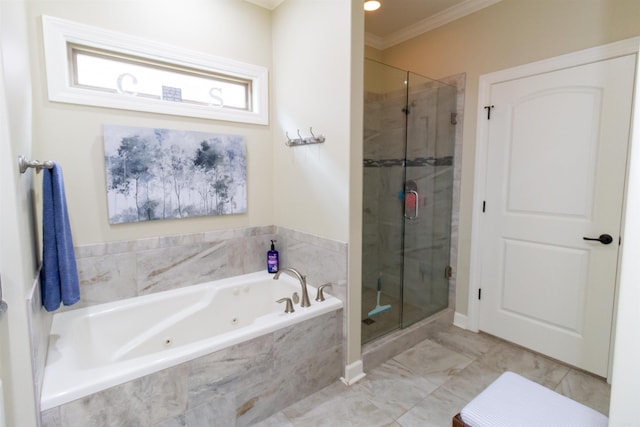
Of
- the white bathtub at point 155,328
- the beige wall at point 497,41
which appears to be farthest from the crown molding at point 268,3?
the white bathtub at point 155,328

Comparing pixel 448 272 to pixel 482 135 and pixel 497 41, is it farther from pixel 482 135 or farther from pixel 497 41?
pixel 497 41

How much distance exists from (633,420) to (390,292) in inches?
73.8

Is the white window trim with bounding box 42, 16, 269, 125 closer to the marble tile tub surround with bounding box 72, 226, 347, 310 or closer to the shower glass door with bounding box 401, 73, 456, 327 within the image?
the marble tile tub surround with bounding box 72, 226, 347, 310

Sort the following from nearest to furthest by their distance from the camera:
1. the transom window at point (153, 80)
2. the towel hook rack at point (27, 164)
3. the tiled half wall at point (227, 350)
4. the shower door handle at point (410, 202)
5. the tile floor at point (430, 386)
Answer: the towel hook rack at point (27, 164)
the tiled half wall at point (227, 350)
the tile floor at point (430, 386)
the transom window at point (153, 80)
the shower door handle at point (410, 202)

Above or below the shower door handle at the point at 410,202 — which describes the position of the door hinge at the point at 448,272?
below

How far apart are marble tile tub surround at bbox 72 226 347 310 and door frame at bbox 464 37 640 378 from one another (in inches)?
53.7

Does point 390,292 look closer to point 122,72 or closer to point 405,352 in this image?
point 405,352

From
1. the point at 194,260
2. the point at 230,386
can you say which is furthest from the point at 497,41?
the point at 230,386

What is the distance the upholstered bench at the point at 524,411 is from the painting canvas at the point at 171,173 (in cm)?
203

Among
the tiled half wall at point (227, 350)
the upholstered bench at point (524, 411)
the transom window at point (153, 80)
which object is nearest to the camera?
the upholstered bench at point (524, 411)

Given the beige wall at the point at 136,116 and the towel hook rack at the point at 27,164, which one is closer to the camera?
the towel hook rack at the point at 27,164

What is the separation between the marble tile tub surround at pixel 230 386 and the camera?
4.50 feet

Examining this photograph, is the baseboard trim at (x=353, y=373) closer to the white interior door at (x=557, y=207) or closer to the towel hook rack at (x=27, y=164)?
the white interior door at (x=557, y=207)

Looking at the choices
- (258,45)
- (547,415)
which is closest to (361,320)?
(547,415)
